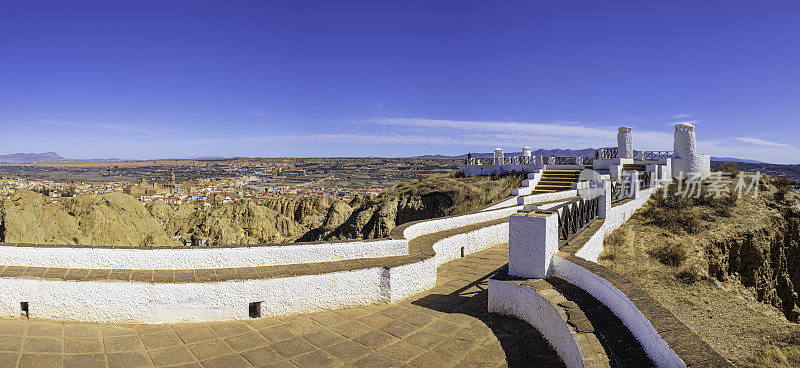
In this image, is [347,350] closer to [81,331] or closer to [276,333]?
[276,333]

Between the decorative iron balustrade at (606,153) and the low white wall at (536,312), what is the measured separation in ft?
63.2

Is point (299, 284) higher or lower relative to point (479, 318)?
higher

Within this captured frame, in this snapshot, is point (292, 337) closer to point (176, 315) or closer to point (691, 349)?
point (176, 315)

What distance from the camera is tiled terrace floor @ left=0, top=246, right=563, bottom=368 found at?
3867mm

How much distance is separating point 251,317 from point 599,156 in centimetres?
2149

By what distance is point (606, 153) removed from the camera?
22.7 m

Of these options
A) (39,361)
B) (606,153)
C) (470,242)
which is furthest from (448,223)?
(606,153)

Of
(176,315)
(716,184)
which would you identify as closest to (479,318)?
(176,315)

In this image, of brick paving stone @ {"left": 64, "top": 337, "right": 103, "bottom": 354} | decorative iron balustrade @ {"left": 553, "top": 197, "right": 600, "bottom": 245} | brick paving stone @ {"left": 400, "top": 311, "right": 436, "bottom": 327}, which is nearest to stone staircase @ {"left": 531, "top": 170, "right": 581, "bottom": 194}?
decorative iron balustrade @ {"left": 553, "top": 197, "right": 600, "bottom": 245}

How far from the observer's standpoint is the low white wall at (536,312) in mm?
3643

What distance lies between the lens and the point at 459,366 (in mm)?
3900

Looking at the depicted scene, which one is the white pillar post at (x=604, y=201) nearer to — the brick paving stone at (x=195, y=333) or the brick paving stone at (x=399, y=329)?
the brick paving stone at (x=399, y=329)

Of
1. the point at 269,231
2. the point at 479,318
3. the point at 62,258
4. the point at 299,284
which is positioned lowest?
the point at 269,231

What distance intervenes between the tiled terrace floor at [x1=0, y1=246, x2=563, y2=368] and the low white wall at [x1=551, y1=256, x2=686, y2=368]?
0.77m
